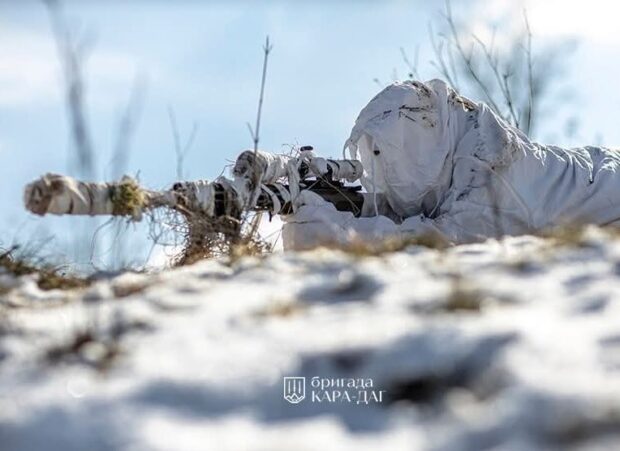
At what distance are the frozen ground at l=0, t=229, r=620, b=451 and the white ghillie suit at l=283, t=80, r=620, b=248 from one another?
3436 mm

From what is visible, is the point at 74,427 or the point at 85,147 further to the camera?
the point at 85,147

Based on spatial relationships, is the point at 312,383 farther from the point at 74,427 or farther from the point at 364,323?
the point at 74,427

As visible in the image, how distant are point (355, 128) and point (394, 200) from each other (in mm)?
664

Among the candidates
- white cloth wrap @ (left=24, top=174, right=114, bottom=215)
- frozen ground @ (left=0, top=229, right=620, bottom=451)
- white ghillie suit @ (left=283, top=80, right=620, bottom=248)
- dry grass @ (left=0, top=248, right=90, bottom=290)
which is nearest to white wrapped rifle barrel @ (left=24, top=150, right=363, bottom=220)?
white cloth wrap @ (left=24, top=174, right=114, bottom=215)

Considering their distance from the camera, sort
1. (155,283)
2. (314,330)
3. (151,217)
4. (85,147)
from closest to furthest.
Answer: (314,330)
(85,147)
(155,283)
(151,217)

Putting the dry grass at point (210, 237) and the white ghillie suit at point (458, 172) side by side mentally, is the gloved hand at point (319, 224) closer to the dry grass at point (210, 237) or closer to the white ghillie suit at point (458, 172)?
the white ghillie suit at point (458, 172)

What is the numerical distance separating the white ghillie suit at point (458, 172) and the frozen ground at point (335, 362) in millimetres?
3436

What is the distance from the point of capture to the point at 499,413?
273 cm

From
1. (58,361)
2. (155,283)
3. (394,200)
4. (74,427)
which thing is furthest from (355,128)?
(74,427)

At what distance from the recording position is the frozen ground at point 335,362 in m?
2.74

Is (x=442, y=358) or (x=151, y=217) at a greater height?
(x=151, y=217)

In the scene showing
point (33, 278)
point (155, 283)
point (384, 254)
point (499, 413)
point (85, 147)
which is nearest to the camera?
point (499, 413)

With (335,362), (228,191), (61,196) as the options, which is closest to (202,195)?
(228,191)

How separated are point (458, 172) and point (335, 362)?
497 cm
